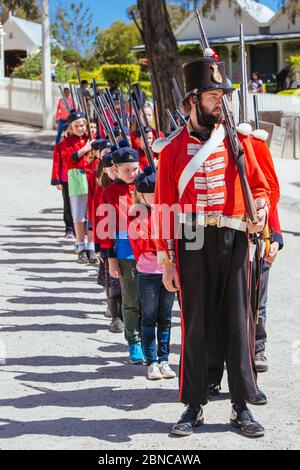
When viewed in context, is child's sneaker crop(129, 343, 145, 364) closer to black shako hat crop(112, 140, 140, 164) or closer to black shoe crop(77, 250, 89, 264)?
black shako hat crop(112, 140, 140, 164)

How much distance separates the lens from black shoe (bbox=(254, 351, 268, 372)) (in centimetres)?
666

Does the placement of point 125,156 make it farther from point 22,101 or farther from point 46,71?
point 22,101

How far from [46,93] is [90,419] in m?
23.1

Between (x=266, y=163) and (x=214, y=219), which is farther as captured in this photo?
(x=266, y=163)

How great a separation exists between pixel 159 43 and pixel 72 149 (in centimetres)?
882

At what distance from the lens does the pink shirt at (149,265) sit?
6.59 metres

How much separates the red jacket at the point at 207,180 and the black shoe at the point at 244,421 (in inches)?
37.9

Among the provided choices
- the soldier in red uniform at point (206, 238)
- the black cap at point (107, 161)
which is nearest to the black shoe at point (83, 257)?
the black cap at point (107, 161)

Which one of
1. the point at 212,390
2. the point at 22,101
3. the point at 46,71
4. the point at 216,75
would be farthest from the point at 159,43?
the point at 216,75

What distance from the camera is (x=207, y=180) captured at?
5.36 m
